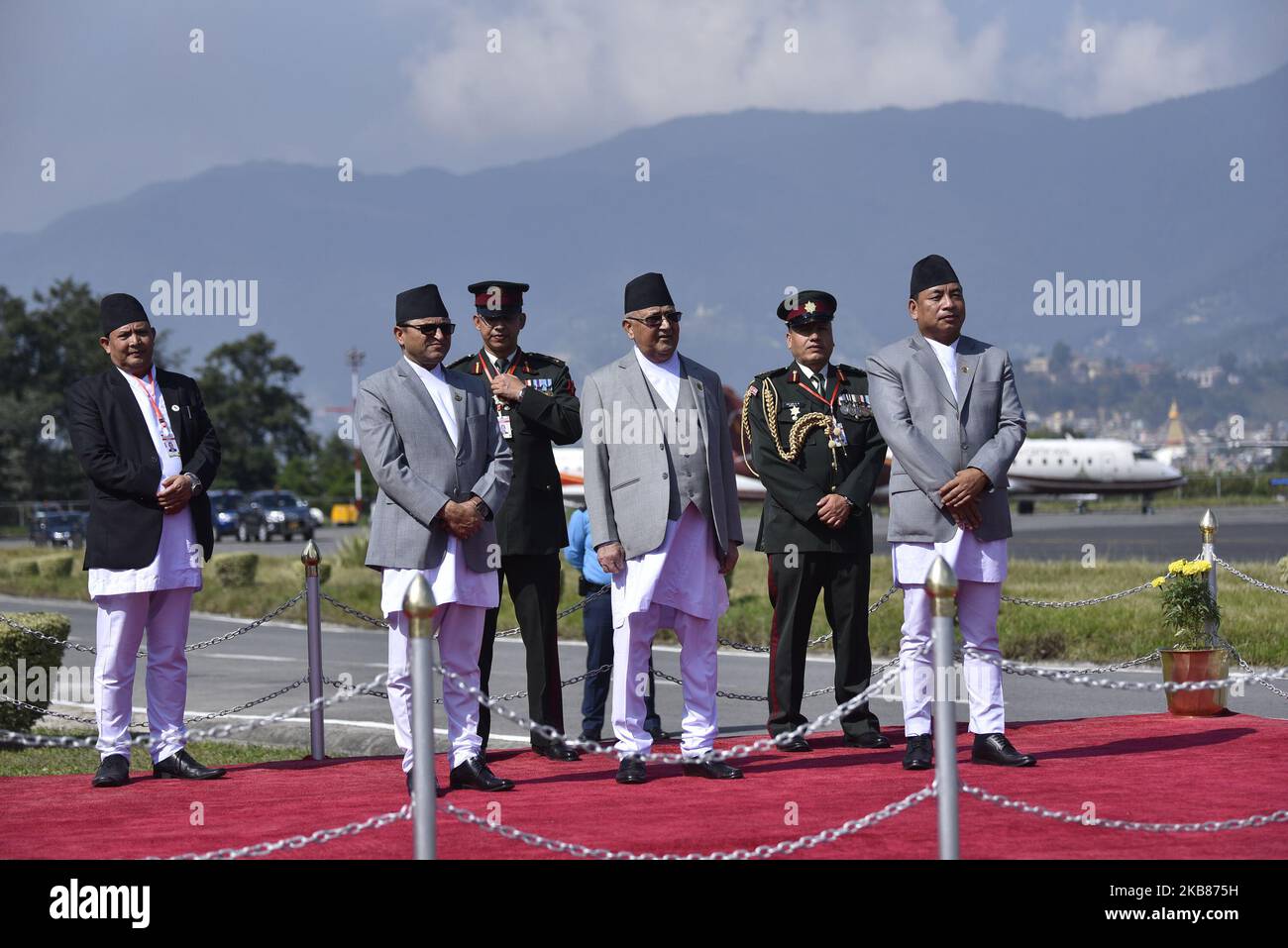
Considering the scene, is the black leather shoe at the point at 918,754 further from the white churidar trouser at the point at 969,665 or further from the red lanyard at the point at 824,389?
the red lanyard at the point at 824,389

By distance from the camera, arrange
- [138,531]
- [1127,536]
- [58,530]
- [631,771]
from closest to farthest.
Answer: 1. [631,771]
2. [138,531]
3. [1127,536]
4. [58,530]

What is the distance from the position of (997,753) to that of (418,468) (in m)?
3.00

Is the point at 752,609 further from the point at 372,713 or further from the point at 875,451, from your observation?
the point at 875,451

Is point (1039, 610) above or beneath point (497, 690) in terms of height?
above

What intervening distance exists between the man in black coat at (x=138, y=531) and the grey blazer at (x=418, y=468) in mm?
1027

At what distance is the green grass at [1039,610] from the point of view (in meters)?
14.7

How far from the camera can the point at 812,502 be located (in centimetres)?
844

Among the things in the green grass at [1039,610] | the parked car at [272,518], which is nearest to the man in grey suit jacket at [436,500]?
the green grass at [1039,610]

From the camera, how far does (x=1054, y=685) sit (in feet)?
43.4

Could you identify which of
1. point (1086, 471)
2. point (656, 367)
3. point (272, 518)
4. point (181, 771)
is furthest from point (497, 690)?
point (1086, 471)

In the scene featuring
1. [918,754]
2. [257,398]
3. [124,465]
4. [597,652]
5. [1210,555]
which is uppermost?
[257,398]

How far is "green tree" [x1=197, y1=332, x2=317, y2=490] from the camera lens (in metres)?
87.2

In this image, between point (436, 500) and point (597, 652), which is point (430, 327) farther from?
point (597, 652)

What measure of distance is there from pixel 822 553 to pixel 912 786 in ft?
6.13
